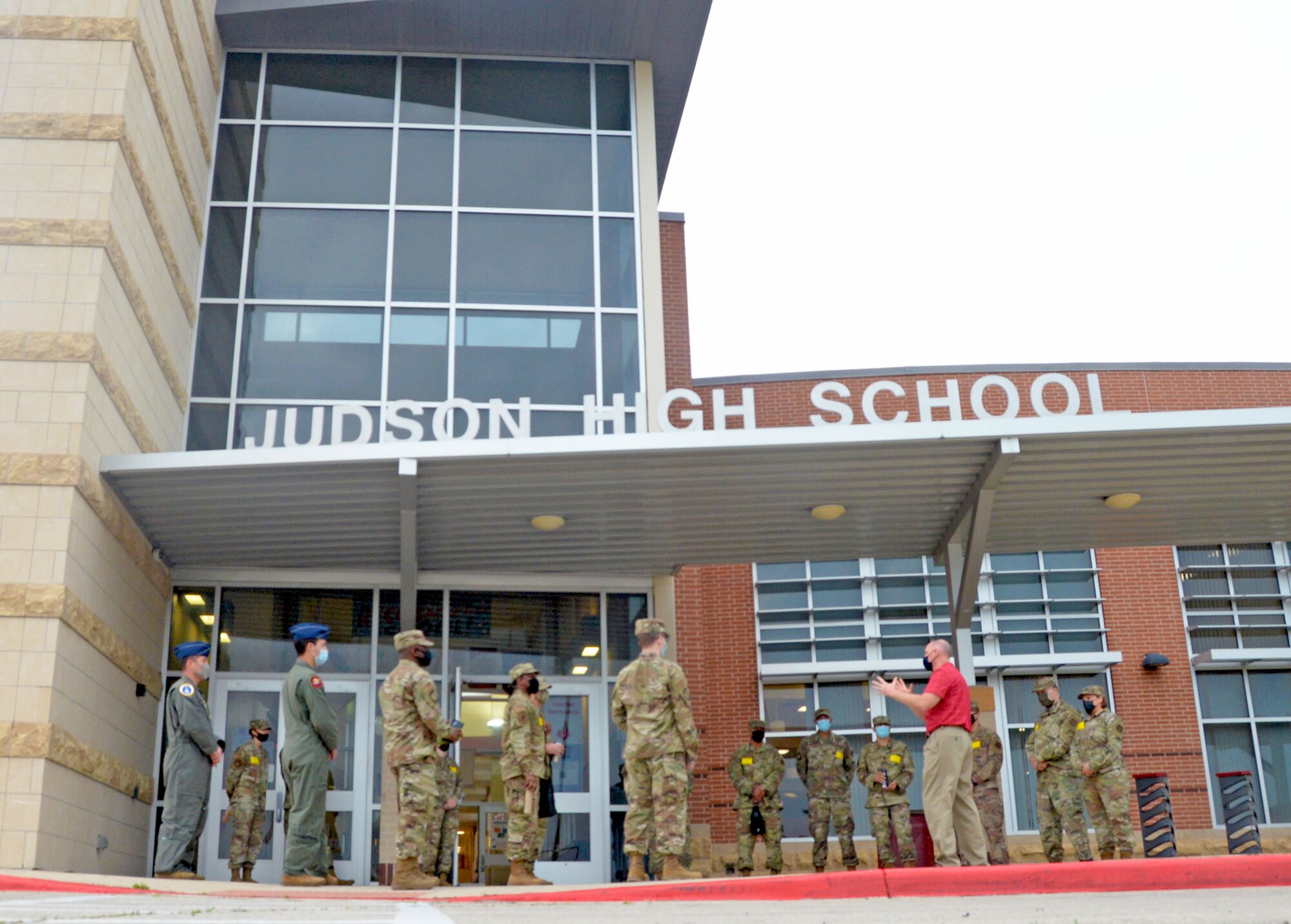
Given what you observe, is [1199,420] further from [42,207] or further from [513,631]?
[42,207]

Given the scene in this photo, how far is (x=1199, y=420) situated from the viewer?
38.1 feet

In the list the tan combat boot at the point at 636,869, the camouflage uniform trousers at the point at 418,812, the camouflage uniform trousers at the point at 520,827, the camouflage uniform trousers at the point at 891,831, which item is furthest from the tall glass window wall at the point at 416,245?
the tan combat boot at the point at 636,869

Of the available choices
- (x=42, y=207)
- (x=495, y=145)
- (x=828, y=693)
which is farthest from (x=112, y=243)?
(x=828, y=693)

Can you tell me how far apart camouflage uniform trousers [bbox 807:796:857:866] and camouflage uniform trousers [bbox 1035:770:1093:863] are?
7.81ft

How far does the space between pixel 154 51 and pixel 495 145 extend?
15.1 ft

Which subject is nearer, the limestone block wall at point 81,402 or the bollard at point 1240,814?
the limestone block wall at point 81,402

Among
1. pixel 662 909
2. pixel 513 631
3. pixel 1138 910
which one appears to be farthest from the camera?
pixel 513 631

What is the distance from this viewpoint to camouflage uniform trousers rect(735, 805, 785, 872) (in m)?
15.2

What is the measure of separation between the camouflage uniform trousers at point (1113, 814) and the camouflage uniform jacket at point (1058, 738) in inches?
20.6

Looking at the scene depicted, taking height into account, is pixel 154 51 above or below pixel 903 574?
above

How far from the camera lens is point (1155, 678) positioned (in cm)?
1928

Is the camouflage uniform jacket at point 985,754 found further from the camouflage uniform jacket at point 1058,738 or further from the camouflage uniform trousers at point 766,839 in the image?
the camouflage uniform trousers at point 766,839

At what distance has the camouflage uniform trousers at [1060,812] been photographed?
1327cm

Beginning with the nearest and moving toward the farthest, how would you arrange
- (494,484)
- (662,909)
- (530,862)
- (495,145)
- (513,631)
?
(662,909) < (530,862) < (494,484) < (513,631) < (495,145)
